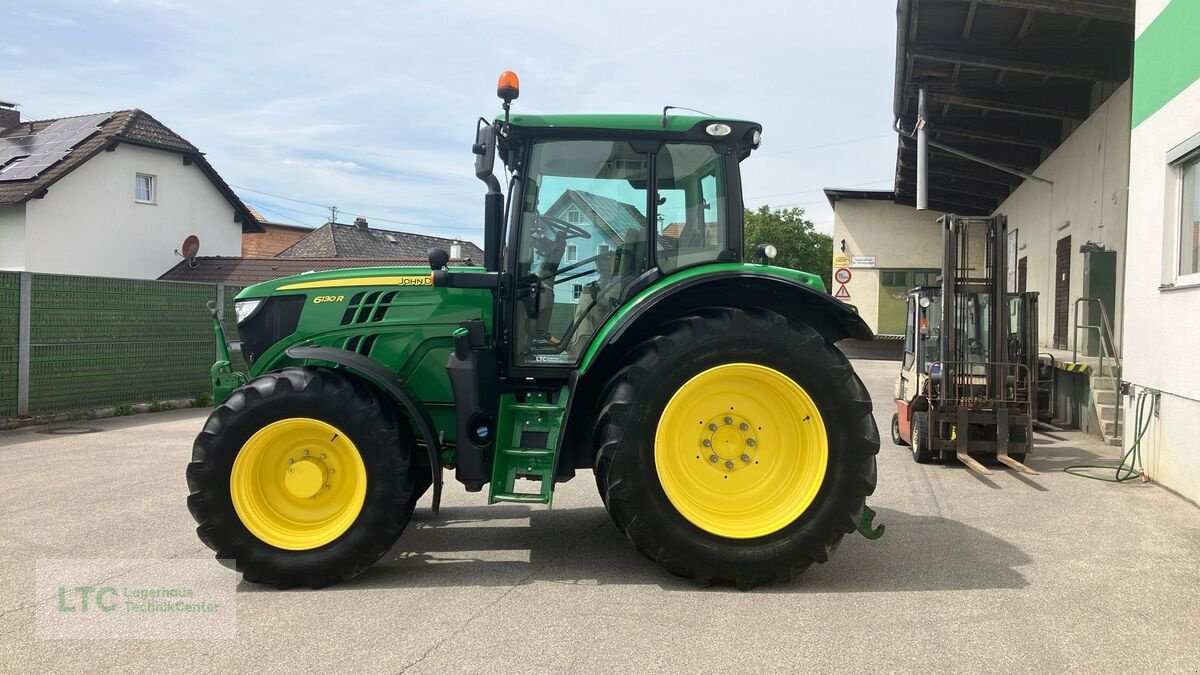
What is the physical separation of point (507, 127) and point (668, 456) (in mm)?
1971

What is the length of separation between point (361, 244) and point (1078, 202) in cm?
3015

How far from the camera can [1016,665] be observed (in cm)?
A: 355

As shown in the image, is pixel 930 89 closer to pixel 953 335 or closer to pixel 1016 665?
pixel 953 335

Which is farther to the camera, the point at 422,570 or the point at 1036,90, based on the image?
the point at 1036,90

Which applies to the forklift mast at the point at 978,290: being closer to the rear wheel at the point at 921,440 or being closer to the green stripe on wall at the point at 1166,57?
the rear wheel at the point at 921,440

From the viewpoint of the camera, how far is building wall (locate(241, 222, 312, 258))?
43375 mm

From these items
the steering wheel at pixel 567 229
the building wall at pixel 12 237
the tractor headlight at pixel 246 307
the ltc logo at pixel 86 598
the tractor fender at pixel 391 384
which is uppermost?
the building wall at pixel 12 237

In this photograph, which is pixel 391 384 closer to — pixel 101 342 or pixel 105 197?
pixel 101 342

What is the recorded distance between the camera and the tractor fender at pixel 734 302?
467 cm

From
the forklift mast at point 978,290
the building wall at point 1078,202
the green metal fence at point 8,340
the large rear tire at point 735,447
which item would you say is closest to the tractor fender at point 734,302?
the large rear tire at point 735,447

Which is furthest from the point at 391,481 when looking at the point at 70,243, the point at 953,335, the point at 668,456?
the point at 70,243

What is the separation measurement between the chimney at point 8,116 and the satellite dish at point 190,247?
7214mm

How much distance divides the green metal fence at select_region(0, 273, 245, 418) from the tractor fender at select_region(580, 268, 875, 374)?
21.7 feet

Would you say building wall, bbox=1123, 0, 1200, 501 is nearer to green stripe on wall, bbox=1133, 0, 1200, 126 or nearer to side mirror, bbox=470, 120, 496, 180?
green stripe on wall, bbox=1133, 0, 1200, 126
